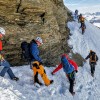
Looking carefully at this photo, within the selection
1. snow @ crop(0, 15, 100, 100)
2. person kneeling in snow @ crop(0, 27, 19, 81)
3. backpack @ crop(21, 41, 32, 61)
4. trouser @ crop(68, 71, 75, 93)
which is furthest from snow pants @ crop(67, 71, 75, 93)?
person kneeling in snow @ crop(0, 27, 19, 81)

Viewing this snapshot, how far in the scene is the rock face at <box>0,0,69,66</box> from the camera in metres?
19.1

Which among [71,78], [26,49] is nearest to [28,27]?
[26,49]

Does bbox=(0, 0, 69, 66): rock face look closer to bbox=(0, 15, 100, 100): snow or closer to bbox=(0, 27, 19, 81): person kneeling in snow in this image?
bbox=(0, 15, 100, 100): snow

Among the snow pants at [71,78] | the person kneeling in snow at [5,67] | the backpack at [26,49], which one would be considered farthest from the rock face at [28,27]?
the snow pants at [71,78]

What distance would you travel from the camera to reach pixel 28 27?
816 inches

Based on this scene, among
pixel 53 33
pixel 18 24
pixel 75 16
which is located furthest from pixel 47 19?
pixel 75 16

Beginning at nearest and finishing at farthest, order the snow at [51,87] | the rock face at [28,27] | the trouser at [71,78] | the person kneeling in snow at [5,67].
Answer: the snow at [51,87]
the person kneeling in snow at [5,67]
the trouser at [71,78]
the rock face at [28,27]

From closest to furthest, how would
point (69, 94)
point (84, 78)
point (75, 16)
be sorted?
point (69, 94)
point (84, 78)
point (75, 16)

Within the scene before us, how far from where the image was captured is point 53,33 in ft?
75.7

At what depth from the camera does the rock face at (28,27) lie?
62.6 ft

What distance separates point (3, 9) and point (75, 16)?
24.6 metres

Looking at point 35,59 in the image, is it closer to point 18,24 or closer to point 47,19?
point 18,24

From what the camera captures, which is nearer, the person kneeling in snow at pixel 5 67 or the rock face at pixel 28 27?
the person kneeling in snow at pixel 5 67

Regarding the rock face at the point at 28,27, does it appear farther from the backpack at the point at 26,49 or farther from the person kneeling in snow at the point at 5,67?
the person kneeling in snow at the point at 5,67
